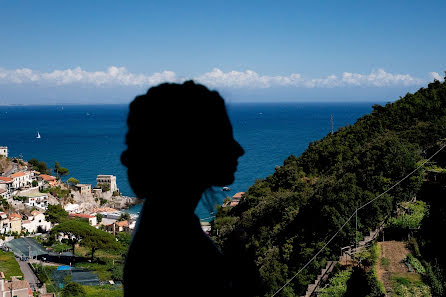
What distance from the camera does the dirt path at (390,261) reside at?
6.85 metres

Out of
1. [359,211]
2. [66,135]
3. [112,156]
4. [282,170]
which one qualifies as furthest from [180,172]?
[66,135]

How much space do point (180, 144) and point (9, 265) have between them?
76.4 ft

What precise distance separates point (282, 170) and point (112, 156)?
44561 mm

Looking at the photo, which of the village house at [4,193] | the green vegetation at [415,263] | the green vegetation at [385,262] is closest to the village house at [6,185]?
the village house at [4,193]

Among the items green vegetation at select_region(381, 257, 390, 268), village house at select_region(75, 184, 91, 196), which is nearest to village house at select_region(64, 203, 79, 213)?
village house at select_region(75, 184, 91, 196)

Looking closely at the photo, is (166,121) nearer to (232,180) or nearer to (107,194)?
(232,180)

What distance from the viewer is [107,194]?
4166 centimetres

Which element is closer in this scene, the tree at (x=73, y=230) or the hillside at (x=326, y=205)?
the hillside at (x=326, y=205)

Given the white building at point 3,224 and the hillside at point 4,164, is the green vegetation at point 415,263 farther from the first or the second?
the hillside at point 4,164

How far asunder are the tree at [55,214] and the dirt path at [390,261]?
27649 mm

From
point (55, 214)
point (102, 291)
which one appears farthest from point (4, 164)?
point (102, 291)

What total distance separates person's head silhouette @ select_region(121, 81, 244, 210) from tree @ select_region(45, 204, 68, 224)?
32.9 meters

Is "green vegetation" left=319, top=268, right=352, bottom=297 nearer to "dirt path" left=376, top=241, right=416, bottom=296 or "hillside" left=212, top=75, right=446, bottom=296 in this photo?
"dirt path" left=376, top=241, right=416, bottom=296

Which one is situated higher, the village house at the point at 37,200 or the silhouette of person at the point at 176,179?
the silhouette of person at the point at 176,179
